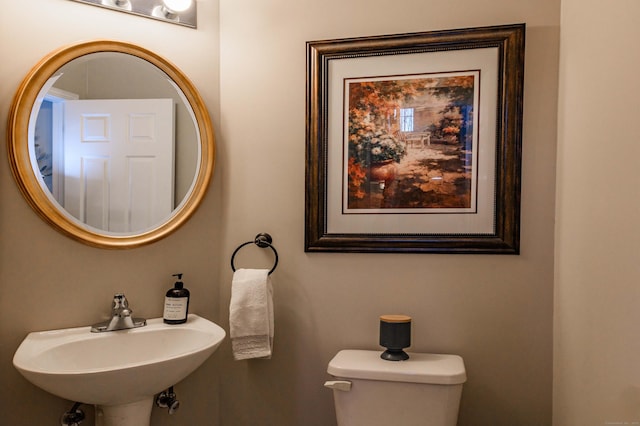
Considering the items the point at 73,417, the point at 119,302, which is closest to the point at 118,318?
the point at 119,302

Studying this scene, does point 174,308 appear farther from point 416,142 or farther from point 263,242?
point 416,142

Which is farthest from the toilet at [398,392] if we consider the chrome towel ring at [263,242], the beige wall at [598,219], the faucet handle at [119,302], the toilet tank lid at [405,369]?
the faucet handle at [119,302]

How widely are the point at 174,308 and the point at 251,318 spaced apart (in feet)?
0.94

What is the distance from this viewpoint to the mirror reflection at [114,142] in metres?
1.80

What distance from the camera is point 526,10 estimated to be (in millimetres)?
1925

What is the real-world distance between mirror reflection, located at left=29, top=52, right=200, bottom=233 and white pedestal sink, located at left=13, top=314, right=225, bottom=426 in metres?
0.39

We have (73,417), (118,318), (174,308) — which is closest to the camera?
(73,417)

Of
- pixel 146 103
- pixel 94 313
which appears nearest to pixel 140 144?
pixel 146 103

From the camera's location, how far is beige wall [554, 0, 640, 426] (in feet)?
4.14

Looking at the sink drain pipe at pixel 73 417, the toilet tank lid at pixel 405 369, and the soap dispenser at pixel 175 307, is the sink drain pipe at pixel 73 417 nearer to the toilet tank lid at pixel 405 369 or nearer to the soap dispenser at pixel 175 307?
the soap dispenser at pixel 175 307

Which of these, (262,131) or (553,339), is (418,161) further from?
(553,339)

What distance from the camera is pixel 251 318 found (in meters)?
2.00

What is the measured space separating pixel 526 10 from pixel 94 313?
6.24 ft

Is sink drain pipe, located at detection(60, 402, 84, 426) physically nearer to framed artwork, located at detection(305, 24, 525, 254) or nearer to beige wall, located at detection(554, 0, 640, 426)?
framed artwork, located at detection(305, 24, 525, 254)
